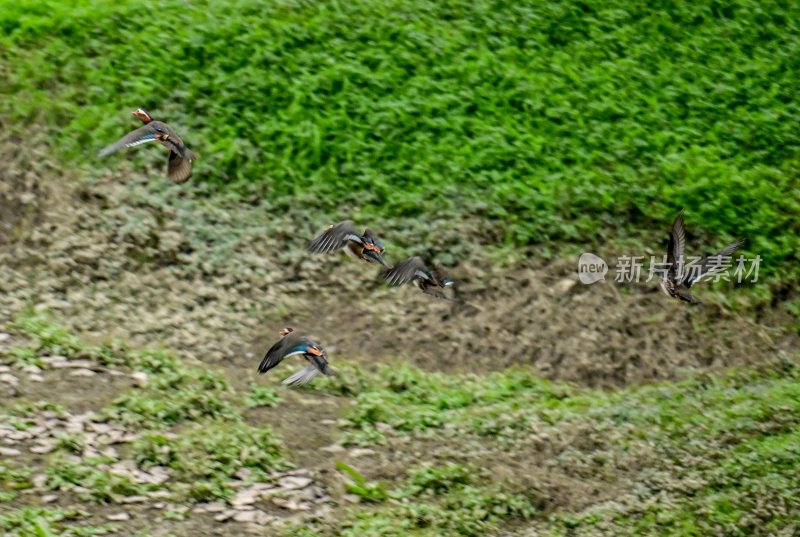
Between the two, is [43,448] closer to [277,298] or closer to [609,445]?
[277,298]

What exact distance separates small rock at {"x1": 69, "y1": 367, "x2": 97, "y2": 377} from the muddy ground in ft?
2.16

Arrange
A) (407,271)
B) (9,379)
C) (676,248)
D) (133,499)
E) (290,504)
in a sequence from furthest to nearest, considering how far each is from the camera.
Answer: (407,271)
(676,248)
(9,379)
(290,504)
(133,499)

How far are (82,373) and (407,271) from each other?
2.46m

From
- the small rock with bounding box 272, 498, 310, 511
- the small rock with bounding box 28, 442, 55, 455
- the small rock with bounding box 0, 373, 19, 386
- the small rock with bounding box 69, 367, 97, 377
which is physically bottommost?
the small rock with bounding box 272, 498, 310, 511

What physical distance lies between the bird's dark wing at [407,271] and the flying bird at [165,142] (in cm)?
176

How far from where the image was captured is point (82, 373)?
26.3ft

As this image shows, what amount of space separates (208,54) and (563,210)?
388 centimetres

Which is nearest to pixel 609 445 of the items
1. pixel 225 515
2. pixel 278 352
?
pixel 278 352

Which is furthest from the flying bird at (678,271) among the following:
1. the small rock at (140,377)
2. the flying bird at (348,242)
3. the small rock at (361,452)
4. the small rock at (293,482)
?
the small rock at (140,377)

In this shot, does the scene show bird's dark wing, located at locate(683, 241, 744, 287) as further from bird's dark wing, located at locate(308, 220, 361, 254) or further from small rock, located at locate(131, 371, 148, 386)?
small rock, located at locate(131, 371, 148, 386)

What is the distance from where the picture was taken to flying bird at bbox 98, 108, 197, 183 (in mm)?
6703

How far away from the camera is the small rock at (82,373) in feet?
26.2

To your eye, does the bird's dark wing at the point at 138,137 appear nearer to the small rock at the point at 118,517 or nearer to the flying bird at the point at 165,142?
the flying bird at the point at 165,142

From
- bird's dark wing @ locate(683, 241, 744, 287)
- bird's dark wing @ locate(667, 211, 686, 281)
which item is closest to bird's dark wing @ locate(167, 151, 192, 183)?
bird's dark wing @ locate(667, 211, 686, 281)
